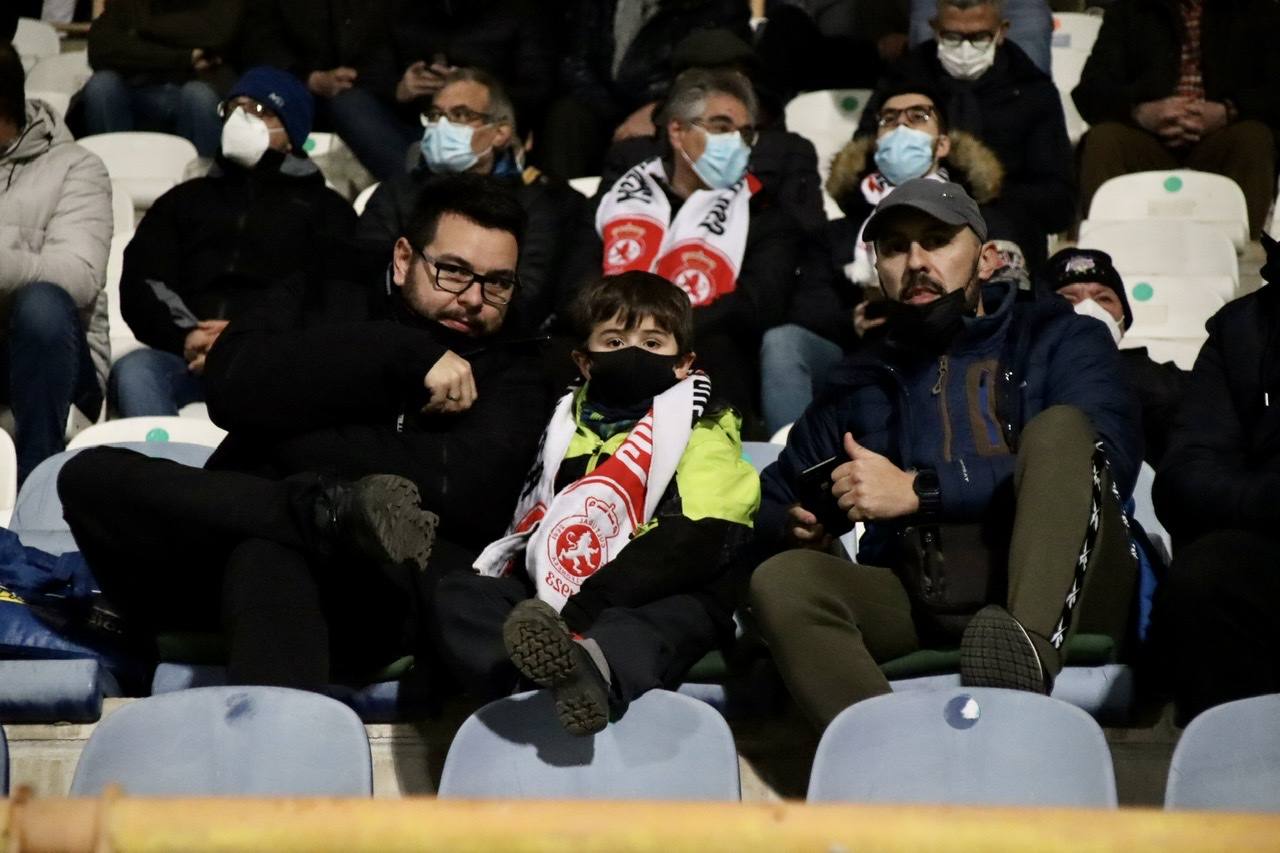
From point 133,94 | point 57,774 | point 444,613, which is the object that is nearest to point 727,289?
point 444,613

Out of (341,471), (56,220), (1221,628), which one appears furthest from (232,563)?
(56,220)

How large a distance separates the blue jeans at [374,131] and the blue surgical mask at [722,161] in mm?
1643

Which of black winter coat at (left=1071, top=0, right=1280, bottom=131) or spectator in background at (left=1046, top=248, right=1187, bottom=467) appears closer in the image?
spectator in background at (left=1046, top=248, right=1187, bottom=467)

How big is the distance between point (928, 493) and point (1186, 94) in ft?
11.2

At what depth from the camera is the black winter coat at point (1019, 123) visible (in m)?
5.61

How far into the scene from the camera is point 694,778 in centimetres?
279

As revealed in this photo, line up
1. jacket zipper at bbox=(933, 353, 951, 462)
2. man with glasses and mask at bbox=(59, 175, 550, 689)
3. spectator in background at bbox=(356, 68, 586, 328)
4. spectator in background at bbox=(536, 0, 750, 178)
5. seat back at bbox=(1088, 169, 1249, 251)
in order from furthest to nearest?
spectator in background at bbox=(536, 0, 750, 178), seat back at bbox=(1088, 169, 1249, 251), spectator in background at bbox=(356, 68, 586, 328), jacket zipper at bbox=(933, 353, 951, 462), man with glasses and mask at bbox=(59, 175, 550, 689)

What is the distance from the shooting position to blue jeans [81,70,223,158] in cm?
698

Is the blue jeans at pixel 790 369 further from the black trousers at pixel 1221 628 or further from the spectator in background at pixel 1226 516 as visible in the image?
the black trousers at pixel 1221 628

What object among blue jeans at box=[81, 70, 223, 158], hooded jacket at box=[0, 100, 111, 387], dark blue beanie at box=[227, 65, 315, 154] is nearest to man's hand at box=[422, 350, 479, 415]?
hooded jacket at box=[0, 100, 111, 387]

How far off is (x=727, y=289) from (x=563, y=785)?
7.65 feet

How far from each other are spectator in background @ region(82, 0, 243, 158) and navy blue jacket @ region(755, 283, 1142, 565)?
412cm

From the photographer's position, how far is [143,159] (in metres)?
6.59

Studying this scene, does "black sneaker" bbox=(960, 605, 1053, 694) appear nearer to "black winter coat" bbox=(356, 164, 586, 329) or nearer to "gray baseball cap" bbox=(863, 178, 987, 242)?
"gray baseball cap" bbox=(863, 178, 987, 242)
